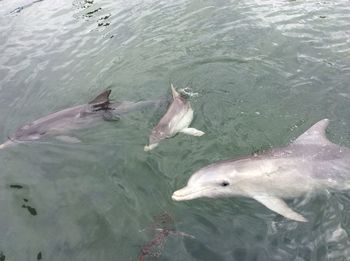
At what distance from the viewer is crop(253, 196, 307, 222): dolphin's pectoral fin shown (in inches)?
203

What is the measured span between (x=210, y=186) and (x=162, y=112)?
11.3ft

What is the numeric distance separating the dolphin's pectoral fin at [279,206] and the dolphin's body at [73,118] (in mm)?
4206

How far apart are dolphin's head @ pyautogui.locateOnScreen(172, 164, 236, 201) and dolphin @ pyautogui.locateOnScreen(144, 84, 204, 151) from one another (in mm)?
1877

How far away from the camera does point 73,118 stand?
866 cm

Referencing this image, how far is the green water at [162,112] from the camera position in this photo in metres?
5.64

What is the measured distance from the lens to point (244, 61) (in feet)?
34.3

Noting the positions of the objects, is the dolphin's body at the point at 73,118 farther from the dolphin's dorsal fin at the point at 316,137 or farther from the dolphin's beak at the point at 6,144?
the dolphin's dorsal fin at the point at 316,137

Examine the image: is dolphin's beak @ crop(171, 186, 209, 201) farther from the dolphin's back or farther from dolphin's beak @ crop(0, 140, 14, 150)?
dolphin's beak @ crop(0, 140, 14, 150)

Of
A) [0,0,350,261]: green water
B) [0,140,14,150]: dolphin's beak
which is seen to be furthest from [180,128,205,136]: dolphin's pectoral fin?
[0,140,14,150]: dolphin's beak

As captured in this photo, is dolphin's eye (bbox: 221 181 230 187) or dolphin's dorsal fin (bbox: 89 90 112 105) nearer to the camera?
dolphin's eye (bbox: 221 181 230 187)

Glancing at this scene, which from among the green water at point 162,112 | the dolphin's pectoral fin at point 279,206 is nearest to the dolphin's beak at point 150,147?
the green water at point 162,112

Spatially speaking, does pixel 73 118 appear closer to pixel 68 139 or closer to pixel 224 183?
pixel 68 139

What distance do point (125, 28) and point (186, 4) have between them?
8.29 ft

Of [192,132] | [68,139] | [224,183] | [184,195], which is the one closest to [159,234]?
[184,195]
